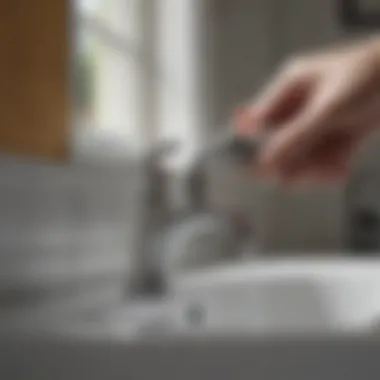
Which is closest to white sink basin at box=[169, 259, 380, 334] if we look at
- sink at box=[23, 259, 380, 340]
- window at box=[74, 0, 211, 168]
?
sink at box=[23, 259, 380, 340]

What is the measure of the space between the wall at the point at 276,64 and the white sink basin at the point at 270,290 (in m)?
0.04

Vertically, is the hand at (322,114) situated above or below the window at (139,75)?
below

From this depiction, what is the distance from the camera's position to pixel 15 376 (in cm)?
30

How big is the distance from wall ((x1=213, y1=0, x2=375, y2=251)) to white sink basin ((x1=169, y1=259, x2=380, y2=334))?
0.04 metres

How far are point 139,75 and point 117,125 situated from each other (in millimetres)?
71

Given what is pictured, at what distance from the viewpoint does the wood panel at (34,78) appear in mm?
493

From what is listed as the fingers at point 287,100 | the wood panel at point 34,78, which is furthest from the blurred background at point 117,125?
the fingers at point 287,100

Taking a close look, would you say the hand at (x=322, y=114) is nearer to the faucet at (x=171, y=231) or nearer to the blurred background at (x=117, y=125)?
the blurred background at (x=117, y=125)

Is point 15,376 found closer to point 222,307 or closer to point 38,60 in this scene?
point 38,60

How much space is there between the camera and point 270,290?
72cm

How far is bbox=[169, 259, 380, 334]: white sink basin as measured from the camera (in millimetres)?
652

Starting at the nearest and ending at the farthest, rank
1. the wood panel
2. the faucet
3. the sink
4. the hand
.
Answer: the hand, the wood panel, the sink, the faucet

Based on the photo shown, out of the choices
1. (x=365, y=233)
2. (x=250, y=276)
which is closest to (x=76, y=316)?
(x=250, y=276)

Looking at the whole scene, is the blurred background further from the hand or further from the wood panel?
the hand
